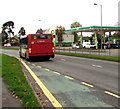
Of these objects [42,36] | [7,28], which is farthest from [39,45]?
[7,28]

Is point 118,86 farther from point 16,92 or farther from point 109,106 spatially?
point 16,92

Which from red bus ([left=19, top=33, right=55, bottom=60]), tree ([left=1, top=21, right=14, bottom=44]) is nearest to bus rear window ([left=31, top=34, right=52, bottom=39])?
red bus ([left=19, top=33, right=55, bottom=60])

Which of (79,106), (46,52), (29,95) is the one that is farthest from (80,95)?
(46,52)

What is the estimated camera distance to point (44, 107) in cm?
506

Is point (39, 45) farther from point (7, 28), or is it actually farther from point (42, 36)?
point (7, 28)

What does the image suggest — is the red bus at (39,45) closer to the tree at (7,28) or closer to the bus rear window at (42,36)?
the bus rear window at (42,36)

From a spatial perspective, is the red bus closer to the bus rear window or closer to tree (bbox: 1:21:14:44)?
the bus rear window

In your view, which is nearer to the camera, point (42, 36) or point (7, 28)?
point (42, 36)

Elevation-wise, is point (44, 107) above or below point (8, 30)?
below

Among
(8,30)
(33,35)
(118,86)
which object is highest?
(8,30)

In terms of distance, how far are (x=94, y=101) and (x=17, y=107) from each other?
2182 millimetres

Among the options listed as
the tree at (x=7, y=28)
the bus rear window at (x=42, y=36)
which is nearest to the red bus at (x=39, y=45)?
the bus rear window at (x=42, y=36)

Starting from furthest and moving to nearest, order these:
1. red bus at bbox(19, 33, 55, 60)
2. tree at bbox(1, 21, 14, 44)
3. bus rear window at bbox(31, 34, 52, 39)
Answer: tree at bbox(1, 21, 14, 44) → bus rear window at bbox(31, 34, 52, 39) → red bus at bbox(19, 33, 55, 60)

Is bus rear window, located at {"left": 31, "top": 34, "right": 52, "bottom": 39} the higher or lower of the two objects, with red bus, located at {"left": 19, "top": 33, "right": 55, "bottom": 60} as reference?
higher
